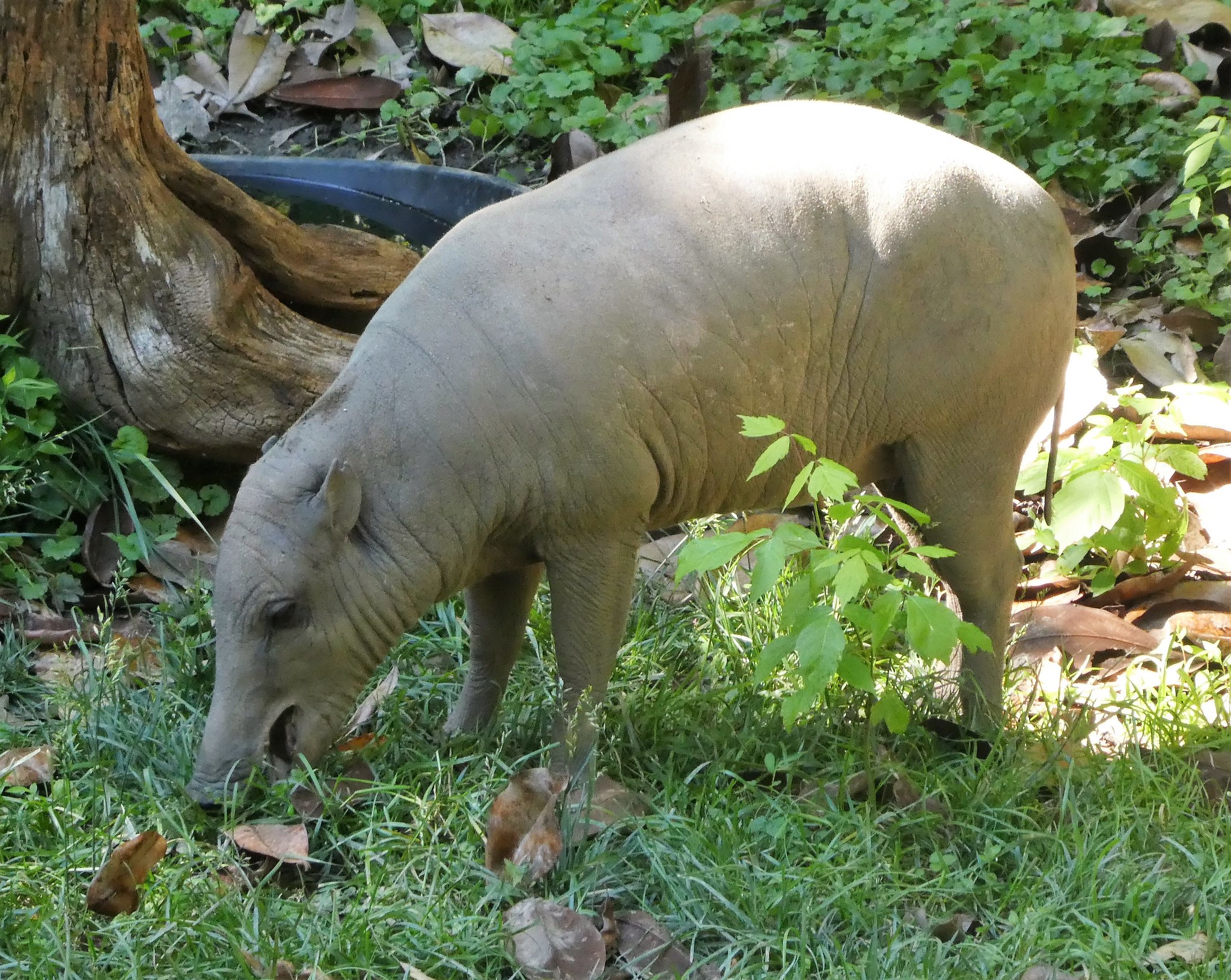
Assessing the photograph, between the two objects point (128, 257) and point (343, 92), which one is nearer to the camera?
point (128, 257)

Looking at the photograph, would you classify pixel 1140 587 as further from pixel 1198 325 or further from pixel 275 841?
pixel 275 841

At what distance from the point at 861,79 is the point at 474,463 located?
4.09m

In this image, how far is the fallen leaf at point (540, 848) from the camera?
121 inches

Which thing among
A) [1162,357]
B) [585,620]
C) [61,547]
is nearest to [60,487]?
[61,547]

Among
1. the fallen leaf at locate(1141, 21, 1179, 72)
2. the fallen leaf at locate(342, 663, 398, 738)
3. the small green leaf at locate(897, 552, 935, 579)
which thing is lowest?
the fallen leaf at locate(342, 663, 398, 738)

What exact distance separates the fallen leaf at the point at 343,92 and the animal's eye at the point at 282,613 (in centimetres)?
478

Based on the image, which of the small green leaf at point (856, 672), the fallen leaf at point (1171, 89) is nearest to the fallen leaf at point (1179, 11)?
the fallen leaf at point (1171, 89)

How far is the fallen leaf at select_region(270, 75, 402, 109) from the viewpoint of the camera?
737 cm

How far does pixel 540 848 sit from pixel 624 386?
3.43 ft

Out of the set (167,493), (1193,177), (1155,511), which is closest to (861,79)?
(1193,177)

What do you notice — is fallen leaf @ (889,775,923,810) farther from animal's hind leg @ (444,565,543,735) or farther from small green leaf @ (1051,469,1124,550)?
small green leaf @ (1051,469,1124,550)

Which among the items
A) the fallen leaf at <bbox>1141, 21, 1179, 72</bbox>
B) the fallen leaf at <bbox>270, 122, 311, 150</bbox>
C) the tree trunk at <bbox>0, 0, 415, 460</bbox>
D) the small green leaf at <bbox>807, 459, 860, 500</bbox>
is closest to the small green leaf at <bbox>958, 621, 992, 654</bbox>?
the small green leaf at <bbox>807, 459, 860, 500</bbox>

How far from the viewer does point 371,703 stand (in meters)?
3.85

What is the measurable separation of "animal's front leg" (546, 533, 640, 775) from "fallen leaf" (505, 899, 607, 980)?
41cm
